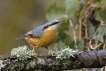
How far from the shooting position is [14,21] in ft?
10.8

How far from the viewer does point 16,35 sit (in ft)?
11.0

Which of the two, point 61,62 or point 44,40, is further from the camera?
point 44,40

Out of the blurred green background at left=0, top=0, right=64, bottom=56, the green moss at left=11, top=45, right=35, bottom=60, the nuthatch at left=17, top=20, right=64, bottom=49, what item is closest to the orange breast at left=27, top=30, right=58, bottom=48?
the nuthatch at left=17, top=20, right=64, bottom=49

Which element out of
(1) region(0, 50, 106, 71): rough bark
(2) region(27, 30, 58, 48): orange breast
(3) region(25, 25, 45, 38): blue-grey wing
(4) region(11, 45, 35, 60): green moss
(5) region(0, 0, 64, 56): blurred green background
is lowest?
(1) region(0, 50, 106, 71): rough bark

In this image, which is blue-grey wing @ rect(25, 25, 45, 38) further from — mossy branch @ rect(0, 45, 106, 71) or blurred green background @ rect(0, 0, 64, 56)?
blurred green background @ rect(0, 0, 64, 56)

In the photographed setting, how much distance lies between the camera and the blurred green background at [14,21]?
3.30 meters

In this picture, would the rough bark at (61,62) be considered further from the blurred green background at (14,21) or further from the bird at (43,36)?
the blurred green background at (14,21)

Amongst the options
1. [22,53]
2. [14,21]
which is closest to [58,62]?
[22,53]

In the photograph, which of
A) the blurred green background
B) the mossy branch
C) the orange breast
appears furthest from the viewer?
the blurred green background

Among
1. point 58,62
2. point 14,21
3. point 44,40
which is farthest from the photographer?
point 14,21

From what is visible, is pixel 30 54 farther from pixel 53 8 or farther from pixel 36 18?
pixel 36 18

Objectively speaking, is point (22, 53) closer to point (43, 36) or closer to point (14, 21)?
point (43, 36)

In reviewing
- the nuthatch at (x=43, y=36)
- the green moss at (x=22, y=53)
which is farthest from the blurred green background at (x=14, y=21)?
the green moss at (x=22, y=53)

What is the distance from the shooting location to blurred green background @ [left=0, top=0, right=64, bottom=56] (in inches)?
130
